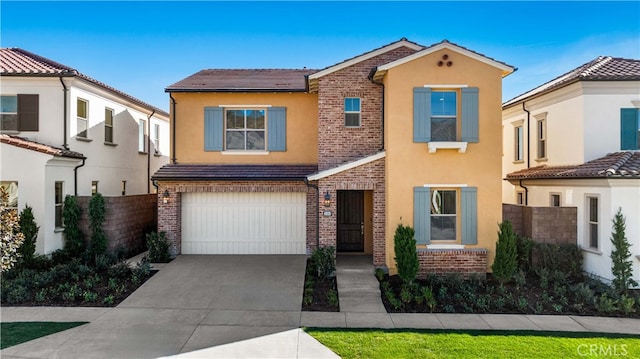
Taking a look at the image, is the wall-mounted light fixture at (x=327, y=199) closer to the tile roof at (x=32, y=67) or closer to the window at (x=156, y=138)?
the tile roof at (x=32, y=67)

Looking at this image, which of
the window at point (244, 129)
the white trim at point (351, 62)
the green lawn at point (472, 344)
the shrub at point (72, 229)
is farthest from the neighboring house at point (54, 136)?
the green lawn at point (472, 344)

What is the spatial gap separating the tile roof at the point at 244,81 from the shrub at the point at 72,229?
5.13m

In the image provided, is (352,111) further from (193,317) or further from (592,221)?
(592,221)

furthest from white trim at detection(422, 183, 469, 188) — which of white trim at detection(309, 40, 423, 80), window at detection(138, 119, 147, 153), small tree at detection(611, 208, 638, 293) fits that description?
window at detection(138, 119, 147, 153)

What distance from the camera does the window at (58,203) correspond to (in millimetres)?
12031

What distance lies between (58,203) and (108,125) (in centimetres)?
435

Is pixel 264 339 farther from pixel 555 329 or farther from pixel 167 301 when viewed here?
pixel 555 329

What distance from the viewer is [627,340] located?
689 centimetres

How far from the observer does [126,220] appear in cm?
1309

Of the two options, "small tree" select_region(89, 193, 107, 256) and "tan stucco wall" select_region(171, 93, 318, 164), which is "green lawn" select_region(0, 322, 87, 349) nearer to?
"small tree" select_region(89, 193, 107, 256)

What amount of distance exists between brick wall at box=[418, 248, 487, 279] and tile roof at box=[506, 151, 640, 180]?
3.82 m

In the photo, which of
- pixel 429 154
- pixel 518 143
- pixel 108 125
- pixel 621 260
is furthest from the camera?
pixel 518 143

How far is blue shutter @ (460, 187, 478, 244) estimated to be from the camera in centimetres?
1060

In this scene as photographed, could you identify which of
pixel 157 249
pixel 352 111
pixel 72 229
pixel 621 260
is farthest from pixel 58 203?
pixel 621 260
